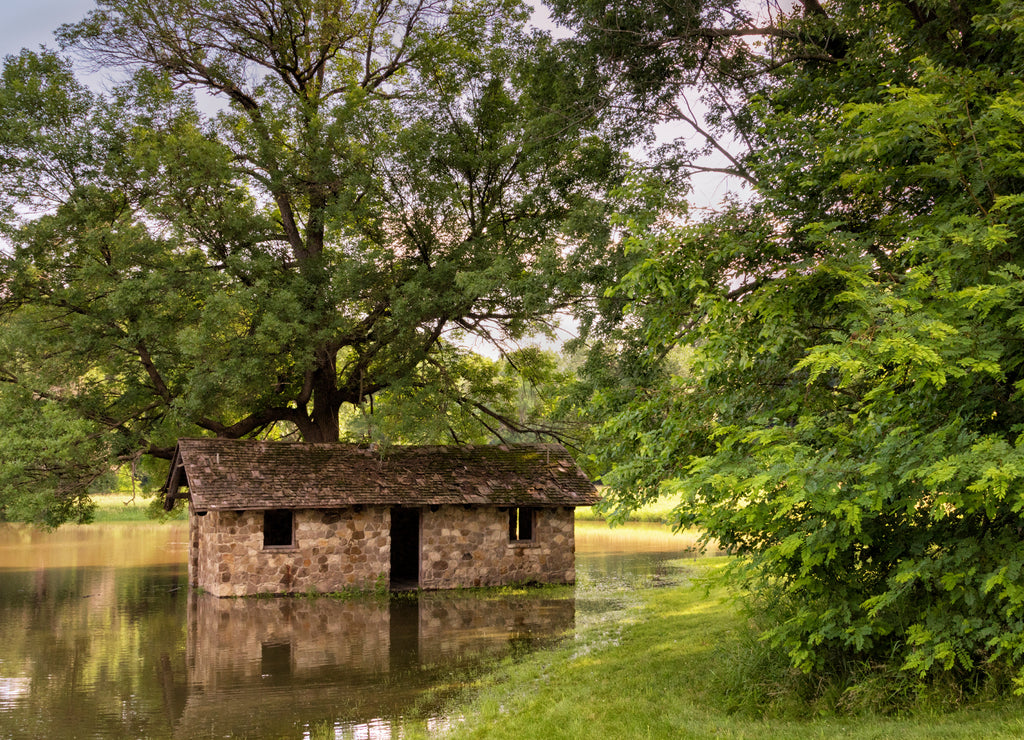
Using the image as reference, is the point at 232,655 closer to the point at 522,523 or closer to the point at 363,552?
the point at 363,552

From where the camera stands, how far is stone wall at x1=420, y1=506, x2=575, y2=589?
19.6 m

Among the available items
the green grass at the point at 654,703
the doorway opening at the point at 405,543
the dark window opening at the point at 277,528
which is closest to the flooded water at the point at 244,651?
the green grass at the point at 654,703

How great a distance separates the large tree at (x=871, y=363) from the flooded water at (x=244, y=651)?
13.1ft

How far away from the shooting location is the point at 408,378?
20.8 meters

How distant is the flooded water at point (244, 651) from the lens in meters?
8.98

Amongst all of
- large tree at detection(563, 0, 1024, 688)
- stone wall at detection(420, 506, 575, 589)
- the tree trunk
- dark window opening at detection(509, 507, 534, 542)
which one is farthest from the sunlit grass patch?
large tree at detection(563, 0, 1024, 688)

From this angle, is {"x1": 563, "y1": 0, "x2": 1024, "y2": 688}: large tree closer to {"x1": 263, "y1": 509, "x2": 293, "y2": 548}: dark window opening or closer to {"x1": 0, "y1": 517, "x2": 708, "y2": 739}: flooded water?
{"x1": 0, "y1": 517, "x2": 708, "y2": 739}: flooded water

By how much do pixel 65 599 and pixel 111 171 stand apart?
10.1m

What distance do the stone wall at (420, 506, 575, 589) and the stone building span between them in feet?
0.08

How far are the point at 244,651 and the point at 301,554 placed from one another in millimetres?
5785

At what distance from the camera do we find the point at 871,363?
6.32 m

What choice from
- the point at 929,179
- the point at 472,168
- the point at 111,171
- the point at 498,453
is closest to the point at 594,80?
→ the point at 472,168

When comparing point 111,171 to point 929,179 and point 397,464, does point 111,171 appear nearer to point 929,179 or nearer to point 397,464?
point 397,464

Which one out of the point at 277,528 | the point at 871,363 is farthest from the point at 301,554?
the point at 871,363
